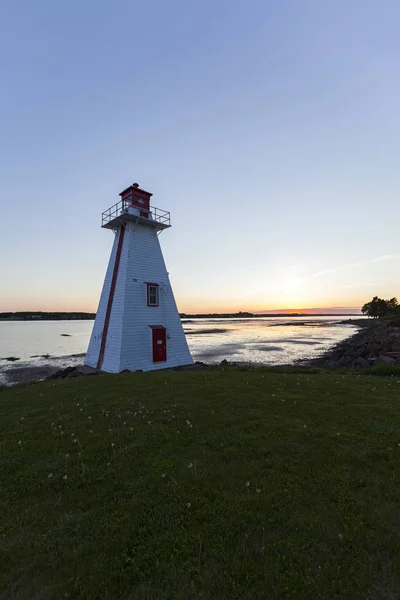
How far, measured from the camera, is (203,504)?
4.44 m

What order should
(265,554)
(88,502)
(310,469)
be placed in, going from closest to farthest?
(265,554) < (88,502) < (310,469)

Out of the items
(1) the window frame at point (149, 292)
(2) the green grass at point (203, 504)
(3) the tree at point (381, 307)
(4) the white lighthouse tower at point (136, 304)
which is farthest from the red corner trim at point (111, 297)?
(3) the tree at point (381, 307)

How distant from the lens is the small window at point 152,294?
22.1m

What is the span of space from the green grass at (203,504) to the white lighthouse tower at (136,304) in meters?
12.0

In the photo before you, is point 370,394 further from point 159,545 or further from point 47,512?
point 47,512

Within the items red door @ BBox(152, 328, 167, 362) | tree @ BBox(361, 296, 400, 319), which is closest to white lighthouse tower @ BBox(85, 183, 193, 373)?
red door @ BBox(152, 328, 167, 362)

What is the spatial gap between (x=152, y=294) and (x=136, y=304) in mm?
1792

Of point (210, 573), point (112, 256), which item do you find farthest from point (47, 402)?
point (112, 256)

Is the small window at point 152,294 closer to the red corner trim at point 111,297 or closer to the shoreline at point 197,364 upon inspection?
the red corner trim at point 111,297

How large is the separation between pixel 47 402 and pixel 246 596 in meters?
9.74

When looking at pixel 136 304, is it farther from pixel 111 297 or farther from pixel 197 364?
pixel 197 364

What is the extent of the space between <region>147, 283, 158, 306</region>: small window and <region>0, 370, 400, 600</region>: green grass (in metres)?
14.0

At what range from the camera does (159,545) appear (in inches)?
146

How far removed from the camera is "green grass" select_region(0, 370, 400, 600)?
3.23 m
